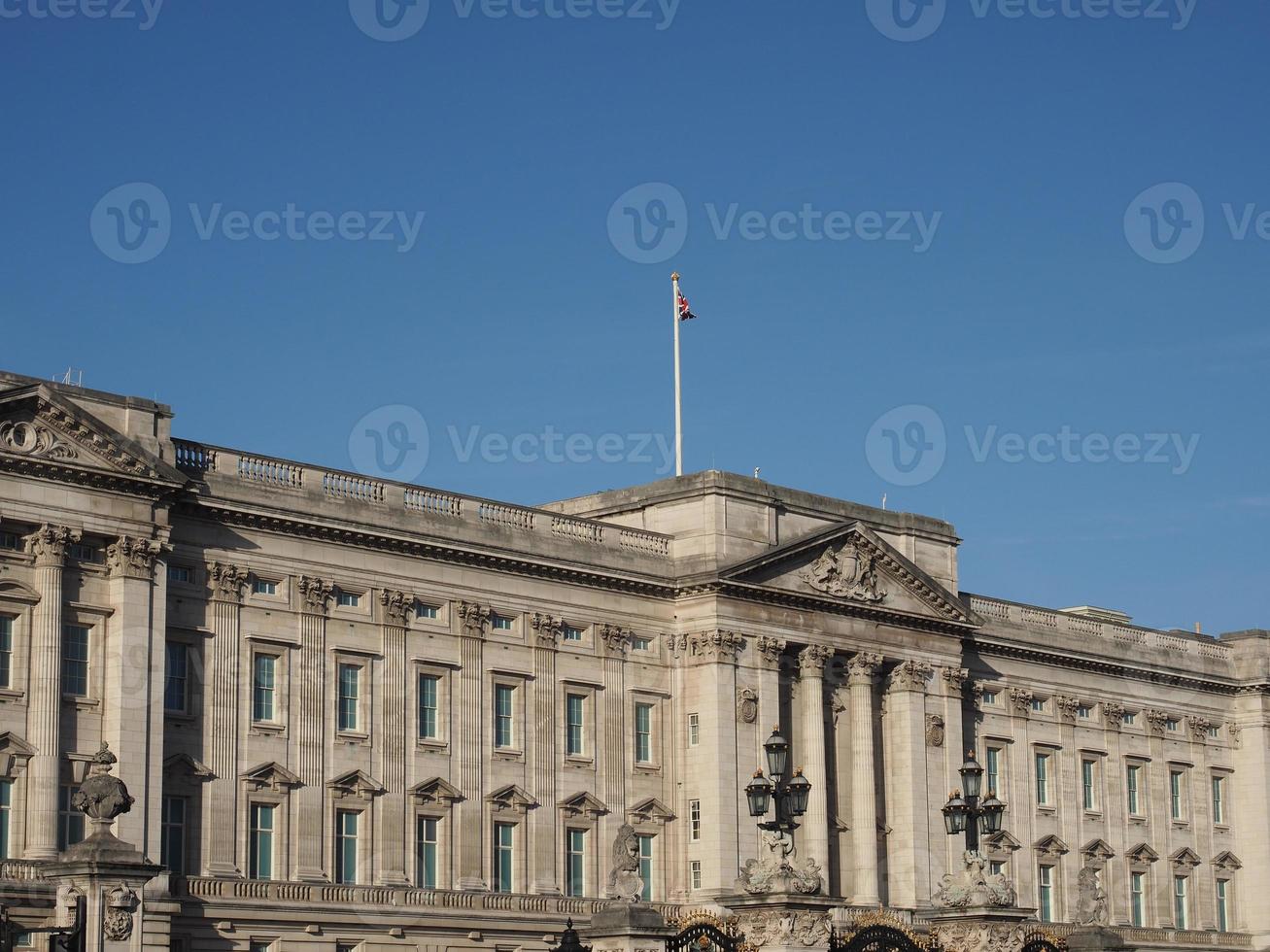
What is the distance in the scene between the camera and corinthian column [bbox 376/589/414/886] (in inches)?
2965

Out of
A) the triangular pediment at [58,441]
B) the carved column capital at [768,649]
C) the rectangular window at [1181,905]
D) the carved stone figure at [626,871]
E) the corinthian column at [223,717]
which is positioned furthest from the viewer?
the rectangular window at [1181,905]

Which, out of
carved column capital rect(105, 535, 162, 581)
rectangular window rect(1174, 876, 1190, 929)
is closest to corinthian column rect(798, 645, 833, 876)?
rectangular window rect(1174, 876, 1190, 929)

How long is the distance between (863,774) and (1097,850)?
1699cm

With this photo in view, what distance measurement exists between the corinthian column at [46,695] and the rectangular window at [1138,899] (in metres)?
52.8

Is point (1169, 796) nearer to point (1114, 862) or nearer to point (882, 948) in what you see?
point (1114, 862)

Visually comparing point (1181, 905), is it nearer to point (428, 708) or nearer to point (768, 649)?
point (768, 649)

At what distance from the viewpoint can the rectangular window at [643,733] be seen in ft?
276

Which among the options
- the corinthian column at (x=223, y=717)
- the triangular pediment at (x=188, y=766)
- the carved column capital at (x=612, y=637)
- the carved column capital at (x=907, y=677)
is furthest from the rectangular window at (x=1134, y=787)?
the triangular pediment at (x=188, y=766)

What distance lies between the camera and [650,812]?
8350 centimetres

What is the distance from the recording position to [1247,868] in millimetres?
109562

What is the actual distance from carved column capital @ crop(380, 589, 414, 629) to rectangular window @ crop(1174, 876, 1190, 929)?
43.7 m

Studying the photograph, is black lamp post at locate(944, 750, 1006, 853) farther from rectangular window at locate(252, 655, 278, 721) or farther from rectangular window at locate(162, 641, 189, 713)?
rectangular window at locate(162, 641, 189, 713)

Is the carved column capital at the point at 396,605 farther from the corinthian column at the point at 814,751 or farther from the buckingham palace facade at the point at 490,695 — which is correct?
the corinthian column at the point at 814,751

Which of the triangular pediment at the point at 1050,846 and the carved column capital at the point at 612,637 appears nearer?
the carved column capital at the point at 612,637
